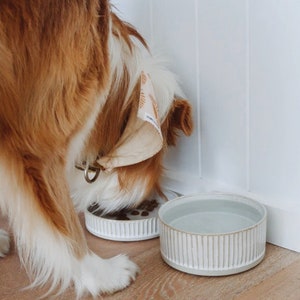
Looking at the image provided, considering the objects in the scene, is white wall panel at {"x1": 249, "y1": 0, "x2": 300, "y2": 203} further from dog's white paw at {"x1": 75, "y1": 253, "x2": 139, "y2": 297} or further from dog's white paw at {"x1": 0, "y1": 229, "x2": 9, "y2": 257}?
dog's white paw at {"x1": 0, "y1": 229, "x2": 9, "y2": 257}

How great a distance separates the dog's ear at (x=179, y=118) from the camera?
1352 mm

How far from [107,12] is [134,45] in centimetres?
18

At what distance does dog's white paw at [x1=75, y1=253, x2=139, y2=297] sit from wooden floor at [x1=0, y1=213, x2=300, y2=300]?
0.02 metres

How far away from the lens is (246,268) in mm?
1240

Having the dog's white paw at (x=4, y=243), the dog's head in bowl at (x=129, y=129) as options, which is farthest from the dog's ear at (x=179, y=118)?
the dog's white paw at (x=4, y=243)

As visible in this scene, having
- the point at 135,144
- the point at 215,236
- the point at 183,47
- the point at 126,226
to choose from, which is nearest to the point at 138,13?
the point at 183,47

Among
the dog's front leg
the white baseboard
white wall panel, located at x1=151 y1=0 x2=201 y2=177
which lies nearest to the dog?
the dog's front leg

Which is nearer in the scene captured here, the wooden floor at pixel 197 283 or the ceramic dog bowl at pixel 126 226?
the wooden floor at pixel 197 283

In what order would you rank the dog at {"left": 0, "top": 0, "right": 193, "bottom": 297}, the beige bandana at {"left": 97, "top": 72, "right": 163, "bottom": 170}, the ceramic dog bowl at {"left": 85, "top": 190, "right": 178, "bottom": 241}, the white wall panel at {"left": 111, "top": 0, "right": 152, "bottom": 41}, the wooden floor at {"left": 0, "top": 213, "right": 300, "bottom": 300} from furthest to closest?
the white wall panel at {"left": 111, "top": 0, "right": 152, "bottom": 41} < the ceramic dog bowl at {"left": 85, "top": 190, "right": 178, "bottom": 241} < the beige bandana at {"left": 97, "top": 72, "right": 163, "bottom": 170} < the wooden floor at {"left": 0, "top": 213, "right": 300, "bottom": 300} < the dog at {"left": 0, "top": 0, "right": 193, "bottom": 297}

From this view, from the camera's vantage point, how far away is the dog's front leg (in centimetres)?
107

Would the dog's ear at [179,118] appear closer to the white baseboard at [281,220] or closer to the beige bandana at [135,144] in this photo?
the beige bandana at [135,144]

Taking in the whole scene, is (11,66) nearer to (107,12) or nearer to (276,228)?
(107,12)

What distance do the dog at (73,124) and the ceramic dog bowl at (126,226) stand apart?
6cm

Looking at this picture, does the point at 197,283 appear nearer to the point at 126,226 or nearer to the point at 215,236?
the point at 215,236
